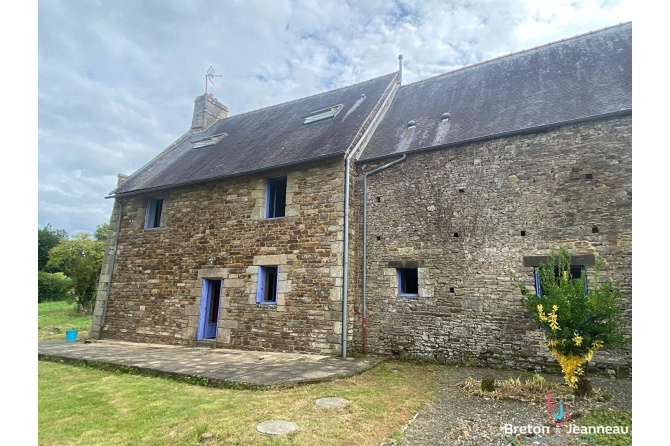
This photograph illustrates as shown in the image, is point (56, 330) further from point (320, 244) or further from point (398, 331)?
point (398, 331)

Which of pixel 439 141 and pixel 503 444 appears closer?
pixel 503 444

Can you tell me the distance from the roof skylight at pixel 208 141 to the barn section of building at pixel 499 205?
7291mm

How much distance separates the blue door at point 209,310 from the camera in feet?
35.3

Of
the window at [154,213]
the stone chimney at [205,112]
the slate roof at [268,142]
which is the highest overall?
the stone chimney at [205,112]

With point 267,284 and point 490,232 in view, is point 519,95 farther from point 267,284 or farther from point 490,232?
point 267,284

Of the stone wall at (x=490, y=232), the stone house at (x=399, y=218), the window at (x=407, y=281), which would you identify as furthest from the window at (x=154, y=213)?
the window at (x=407, y=281)

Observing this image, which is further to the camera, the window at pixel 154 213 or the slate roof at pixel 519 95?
the window at pixel 154 213

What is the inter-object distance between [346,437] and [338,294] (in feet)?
15.9

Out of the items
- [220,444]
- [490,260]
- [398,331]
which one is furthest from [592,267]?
[220,444]

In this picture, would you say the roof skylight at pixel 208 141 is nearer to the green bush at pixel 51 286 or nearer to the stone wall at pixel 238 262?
the stone wall at pixel 238 262

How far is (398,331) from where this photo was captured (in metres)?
8.66

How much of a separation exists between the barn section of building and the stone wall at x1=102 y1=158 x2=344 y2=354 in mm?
1099

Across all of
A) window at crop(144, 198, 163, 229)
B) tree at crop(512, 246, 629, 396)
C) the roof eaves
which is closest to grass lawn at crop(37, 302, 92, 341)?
window at crop(144, 198, 163, 229)

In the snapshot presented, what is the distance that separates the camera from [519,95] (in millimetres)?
9609
